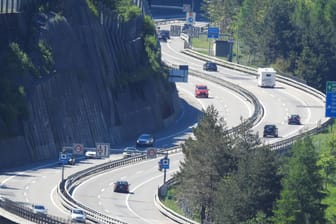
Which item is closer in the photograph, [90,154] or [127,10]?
[90,154]

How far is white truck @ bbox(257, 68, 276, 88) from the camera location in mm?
163125

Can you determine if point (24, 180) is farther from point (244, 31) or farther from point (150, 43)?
point (244, 31)

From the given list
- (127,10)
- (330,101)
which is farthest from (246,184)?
(127,10)

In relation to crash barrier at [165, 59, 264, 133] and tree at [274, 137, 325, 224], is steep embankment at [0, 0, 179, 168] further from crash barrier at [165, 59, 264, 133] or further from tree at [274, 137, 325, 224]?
tree at [274, 137, 325, 224]

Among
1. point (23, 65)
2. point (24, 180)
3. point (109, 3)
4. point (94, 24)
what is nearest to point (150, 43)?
point (109, 3)

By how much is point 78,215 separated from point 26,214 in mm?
2673

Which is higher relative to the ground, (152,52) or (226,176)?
(226,176)

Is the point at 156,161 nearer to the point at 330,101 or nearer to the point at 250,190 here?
the point at 330,101

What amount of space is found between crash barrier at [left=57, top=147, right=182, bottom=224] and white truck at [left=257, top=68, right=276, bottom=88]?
113 feet

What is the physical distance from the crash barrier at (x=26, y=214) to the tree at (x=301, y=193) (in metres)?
14.4

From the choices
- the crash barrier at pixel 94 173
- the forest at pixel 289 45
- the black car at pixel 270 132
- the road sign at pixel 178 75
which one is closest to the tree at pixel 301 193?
the crash barrier at pixel 94 173

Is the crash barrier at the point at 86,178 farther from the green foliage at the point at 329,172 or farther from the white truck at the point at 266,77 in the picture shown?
the white truck at the point at 266,77

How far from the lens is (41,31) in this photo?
128m

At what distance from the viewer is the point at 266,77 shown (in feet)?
538
